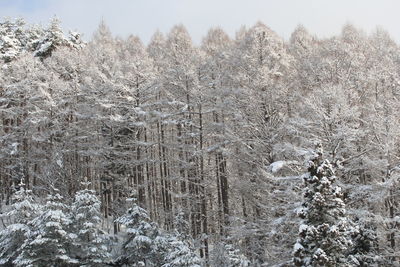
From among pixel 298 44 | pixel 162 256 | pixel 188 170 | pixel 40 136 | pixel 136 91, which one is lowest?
pixel 162 256

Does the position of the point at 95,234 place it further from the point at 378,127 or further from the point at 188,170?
the point at 378,127

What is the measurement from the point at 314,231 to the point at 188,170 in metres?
13.9

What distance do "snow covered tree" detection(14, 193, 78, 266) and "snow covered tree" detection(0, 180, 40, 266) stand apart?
0.49m

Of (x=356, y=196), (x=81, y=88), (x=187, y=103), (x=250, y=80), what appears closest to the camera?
(x=356, y=196)

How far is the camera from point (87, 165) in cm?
2731

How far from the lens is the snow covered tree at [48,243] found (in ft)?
63.5

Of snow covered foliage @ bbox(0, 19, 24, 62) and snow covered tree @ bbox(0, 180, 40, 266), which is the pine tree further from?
snow covered foliage @ bbox(0, 19, 24, 62)

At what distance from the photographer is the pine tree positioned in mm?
13914

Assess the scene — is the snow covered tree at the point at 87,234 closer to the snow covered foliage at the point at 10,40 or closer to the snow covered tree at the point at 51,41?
the snow covered tree at the point at 51,41

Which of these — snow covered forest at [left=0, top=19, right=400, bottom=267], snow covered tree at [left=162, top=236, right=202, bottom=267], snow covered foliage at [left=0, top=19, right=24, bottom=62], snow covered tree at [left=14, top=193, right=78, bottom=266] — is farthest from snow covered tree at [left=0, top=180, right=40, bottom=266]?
snow covered foliage at [left=0, top=19, right=24, bottom=62]

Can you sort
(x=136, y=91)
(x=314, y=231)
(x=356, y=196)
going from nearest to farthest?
(x=314, y=231) → (x=356, y=196) → (x=136, y=91)

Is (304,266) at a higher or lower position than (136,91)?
lower

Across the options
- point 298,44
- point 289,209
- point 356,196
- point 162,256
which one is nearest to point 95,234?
point 162,256

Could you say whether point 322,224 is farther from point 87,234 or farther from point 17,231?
point 17,231
